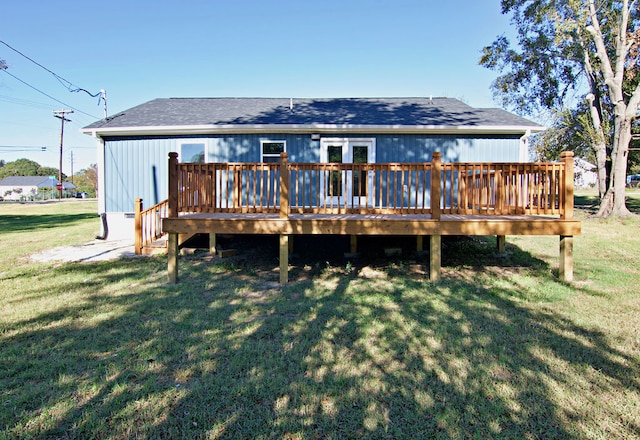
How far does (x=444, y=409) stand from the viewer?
2.74m

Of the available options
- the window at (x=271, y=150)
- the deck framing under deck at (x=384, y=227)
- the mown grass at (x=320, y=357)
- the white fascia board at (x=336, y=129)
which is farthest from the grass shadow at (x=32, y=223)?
the deck framing under deck at (x=384, y=227)

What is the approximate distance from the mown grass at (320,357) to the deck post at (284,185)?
4.10 feet

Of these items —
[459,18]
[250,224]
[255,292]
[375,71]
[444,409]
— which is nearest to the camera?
[444,409]

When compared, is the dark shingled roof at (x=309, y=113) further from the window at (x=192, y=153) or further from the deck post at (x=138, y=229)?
the deck post at (x=138, y=229)

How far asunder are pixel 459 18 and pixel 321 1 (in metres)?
6.44

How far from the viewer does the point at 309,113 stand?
10703 mm

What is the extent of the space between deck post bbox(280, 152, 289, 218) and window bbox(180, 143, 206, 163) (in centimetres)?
495

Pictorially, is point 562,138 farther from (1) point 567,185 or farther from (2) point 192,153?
(2) point 192,153

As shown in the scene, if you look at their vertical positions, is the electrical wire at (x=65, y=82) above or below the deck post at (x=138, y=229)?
above

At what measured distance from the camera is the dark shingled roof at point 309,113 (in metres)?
9.78

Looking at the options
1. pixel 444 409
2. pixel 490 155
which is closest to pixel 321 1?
pixel 490 155

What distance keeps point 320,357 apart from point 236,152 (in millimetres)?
7521

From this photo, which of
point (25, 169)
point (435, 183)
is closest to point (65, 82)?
point (435, 183)

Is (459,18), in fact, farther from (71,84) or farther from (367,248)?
(71,84)
